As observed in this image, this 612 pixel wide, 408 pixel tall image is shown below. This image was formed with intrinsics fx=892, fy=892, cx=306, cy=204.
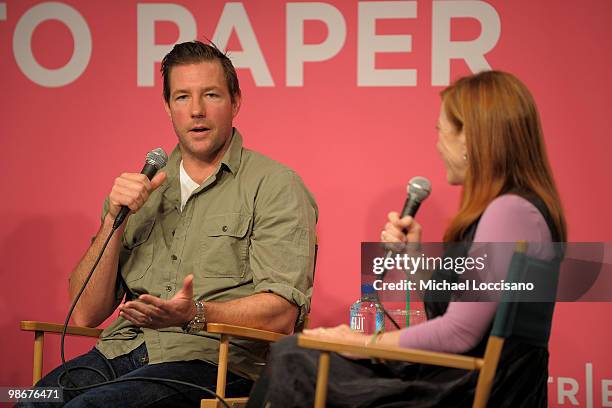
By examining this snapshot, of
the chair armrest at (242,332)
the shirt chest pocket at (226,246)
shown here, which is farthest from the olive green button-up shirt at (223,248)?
the chair armrest at (242,332)

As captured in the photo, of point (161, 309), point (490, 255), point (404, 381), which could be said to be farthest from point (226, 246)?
point (490, 255)

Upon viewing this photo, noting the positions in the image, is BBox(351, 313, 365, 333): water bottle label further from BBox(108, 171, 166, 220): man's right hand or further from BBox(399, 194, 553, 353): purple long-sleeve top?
BBox(399, 194, 553, 353): purple long-sleeve top

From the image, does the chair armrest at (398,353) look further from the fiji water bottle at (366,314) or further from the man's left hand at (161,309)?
the fiji water bottle at (366,314)

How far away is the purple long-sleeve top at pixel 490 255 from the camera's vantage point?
192 cm

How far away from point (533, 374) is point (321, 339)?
510mm

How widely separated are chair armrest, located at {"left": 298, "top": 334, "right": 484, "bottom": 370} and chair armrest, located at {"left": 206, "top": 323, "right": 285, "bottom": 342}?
54cm

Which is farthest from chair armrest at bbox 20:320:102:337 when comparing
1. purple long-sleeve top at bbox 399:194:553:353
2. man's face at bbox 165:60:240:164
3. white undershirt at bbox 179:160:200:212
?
purple long-sleeve top at bbox 399:194:553:353

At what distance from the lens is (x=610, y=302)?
3516 mm

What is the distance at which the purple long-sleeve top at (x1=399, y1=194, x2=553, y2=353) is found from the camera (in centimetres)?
192

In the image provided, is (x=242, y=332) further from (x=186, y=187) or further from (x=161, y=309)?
(x=186, y=187)

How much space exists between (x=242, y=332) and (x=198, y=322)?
Answer: 126mm

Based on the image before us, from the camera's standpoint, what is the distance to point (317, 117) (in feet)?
12.0

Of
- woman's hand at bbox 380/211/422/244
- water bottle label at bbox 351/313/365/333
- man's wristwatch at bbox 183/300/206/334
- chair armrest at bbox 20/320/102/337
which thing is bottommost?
water bottle label at bbox 351/313/365/333

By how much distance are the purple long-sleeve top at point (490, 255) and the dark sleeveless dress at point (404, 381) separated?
42mm
